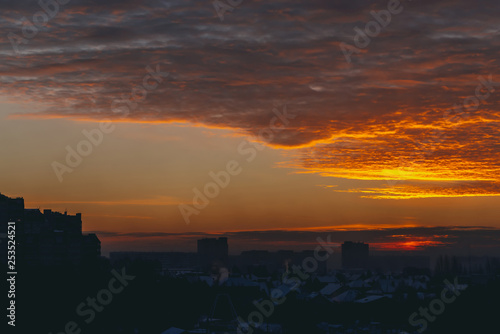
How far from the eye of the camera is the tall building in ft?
572

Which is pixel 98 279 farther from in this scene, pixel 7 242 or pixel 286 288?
pixel 286 288

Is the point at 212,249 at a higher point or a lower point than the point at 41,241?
higher

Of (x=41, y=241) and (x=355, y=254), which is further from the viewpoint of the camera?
(x=355, y=254)

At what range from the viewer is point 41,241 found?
64.4 m

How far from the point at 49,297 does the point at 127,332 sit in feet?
25.6

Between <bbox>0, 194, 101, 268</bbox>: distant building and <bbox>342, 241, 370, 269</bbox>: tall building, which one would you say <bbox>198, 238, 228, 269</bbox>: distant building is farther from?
<bbox>0, 194, 101, 268</bbox>: distant building

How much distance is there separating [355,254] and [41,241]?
121m

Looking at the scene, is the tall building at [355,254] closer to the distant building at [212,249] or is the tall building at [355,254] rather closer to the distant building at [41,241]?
the distant building at [212,249]

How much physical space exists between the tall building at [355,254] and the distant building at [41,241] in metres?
113

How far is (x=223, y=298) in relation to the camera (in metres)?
51.1

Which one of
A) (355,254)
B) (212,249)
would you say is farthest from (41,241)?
(355,254)

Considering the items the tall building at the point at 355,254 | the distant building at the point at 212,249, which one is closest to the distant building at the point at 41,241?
the distant building at the point at 212,249

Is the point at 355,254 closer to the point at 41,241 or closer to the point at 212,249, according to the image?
the point at 212,249

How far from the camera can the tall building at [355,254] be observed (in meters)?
174
